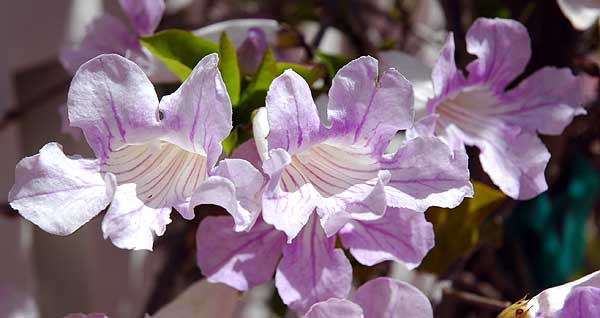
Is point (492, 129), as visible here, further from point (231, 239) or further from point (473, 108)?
point (231, 239)

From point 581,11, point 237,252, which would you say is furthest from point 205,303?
point 581,11

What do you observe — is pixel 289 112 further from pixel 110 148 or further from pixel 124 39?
pixel 124 39

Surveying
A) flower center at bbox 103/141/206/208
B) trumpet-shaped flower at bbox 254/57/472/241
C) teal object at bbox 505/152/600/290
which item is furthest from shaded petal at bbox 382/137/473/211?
teal object at bbox 505/152/600/290

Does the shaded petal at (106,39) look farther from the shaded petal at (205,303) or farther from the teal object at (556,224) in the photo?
the teal object at (556,224)

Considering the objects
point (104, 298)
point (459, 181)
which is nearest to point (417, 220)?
point (459, 181)

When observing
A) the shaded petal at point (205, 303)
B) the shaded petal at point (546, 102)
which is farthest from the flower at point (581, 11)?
the shaded petal at point (205, 303)

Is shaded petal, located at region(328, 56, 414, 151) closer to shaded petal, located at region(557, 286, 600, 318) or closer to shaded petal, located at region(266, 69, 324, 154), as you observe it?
shaded petal, located at region(266, 69, 324, 154)
